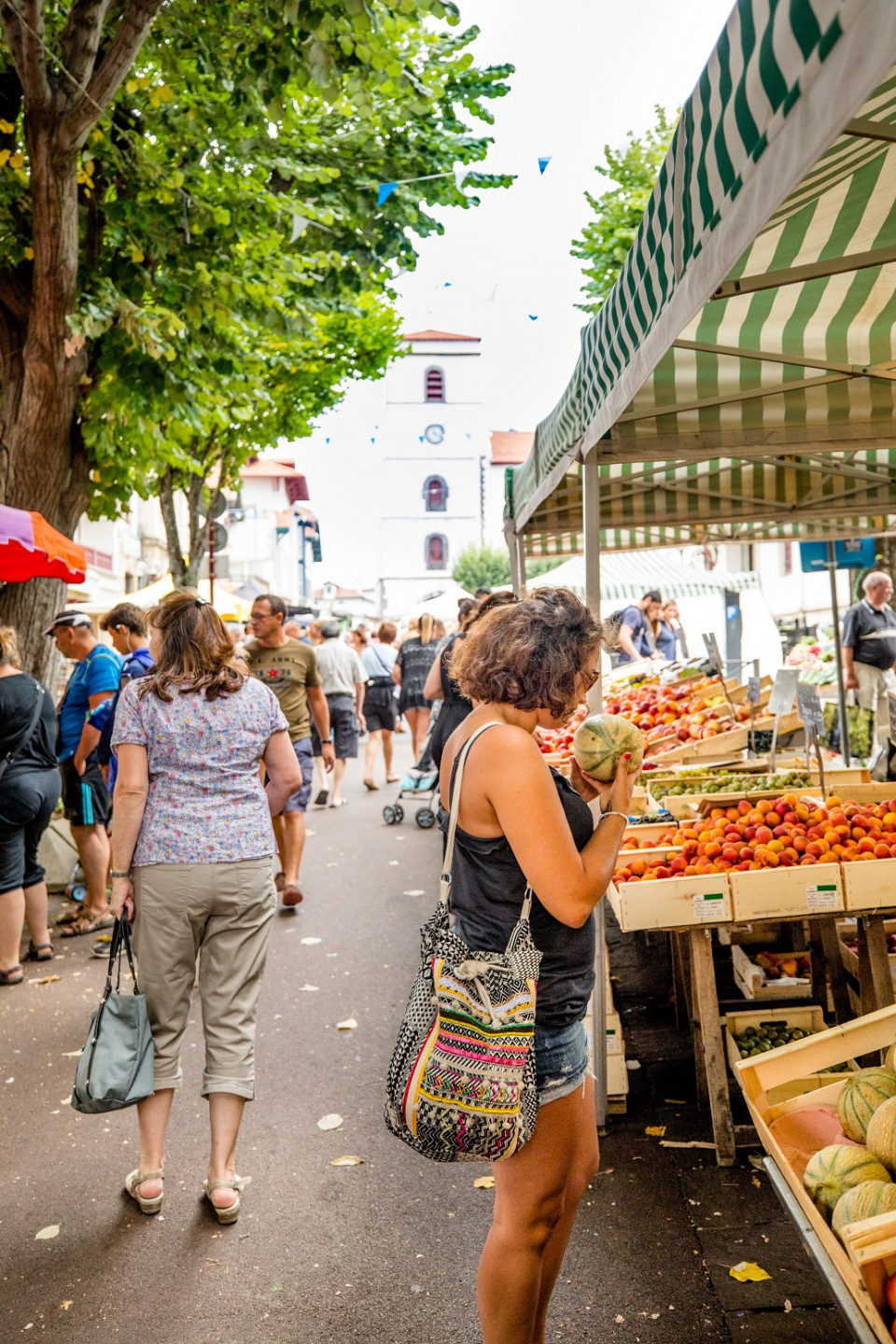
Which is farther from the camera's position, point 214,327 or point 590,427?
point 214,327

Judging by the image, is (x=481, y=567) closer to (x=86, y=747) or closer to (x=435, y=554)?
(x=435, y=554)

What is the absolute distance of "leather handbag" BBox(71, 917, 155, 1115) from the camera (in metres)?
3.61

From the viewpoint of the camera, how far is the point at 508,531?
8.54 meters

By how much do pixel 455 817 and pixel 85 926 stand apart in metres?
5.88

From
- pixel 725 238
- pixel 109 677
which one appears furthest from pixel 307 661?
pixel 725 238

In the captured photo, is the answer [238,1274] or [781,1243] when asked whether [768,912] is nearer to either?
[781,1243]

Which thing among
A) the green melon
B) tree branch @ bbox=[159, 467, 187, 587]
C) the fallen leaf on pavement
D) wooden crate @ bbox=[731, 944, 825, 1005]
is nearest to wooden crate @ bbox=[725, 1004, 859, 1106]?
wooden crate @ bbox=[731, 944, 825, 1005]

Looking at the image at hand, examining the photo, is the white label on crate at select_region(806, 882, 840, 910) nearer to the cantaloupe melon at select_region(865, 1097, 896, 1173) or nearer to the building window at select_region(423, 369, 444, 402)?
the cantaloupe melon at select_region(865, 1097, 896, 1173)

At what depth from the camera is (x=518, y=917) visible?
96.2 inches

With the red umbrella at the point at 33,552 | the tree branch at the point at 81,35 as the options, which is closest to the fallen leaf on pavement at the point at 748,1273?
the red umbrella at the point at 33,552

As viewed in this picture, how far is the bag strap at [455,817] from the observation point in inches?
95.4

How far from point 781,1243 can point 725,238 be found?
117 inches

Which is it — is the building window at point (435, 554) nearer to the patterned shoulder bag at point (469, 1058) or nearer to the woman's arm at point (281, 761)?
the woman's arm at point (281, 761)

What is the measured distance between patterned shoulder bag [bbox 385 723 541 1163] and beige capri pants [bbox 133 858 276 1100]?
5.24ft
